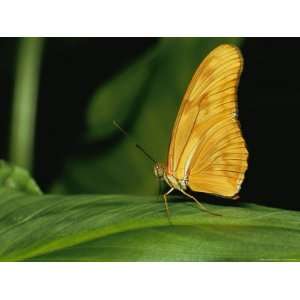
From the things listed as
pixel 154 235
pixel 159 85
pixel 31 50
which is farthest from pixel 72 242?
pixel 31 50

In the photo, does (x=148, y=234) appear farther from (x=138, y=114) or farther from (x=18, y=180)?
(x=138, y=114)

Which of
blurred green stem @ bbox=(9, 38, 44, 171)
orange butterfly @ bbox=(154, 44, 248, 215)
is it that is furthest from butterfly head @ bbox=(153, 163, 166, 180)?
blurred green stem @ bbox=(9, 38, 44, 171)

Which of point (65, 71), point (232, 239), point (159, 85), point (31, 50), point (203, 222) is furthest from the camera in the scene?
point (65, 71)

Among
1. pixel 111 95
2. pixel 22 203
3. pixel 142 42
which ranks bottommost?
pixel 22 203

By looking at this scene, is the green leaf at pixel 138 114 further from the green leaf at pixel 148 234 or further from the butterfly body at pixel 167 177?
the green leaf at pixel 148 234

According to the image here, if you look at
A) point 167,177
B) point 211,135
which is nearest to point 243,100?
point 211,135
